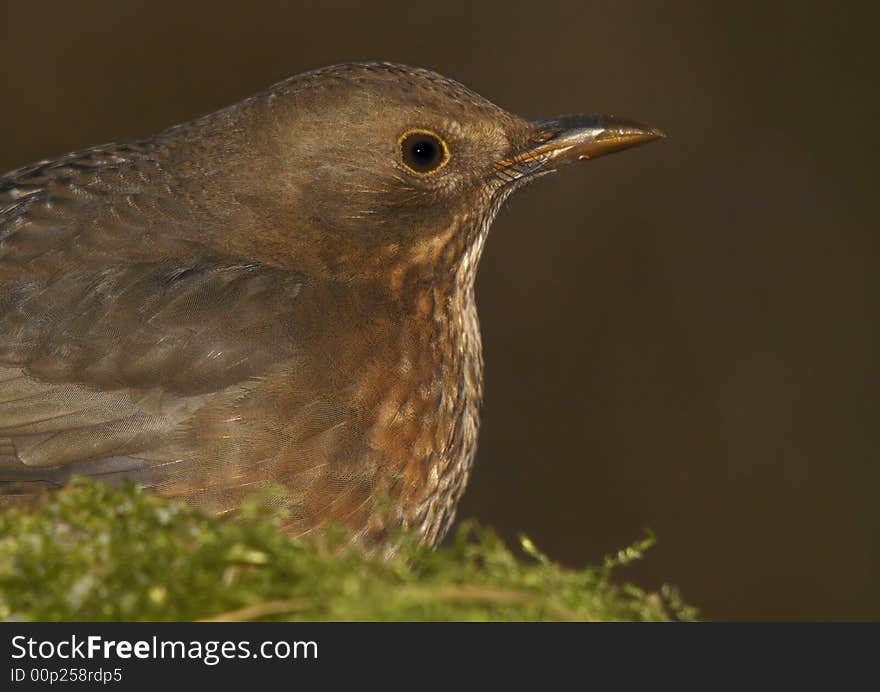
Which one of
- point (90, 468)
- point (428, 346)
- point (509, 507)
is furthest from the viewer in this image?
point (509, 507)

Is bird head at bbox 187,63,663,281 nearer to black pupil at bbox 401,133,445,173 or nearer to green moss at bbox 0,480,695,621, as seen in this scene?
black pupil at bbox 401,133,445,173

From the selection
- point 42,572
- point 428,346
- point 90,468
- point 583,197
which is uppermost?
point 583,197

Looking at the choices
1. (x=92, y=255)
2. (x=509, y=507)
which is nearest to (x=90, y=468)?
(x=92, y=255)

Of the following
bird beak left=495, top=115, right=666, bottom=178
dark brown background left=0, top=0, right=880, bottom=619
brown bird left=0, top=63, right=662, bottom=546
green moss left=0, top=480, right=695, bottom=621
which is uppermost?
dark brown background left=0, top=0, right=880, bottom=619

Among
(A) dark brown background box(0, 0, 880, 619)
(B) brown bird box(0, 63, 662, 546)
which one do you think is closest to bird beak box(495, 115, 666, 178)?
(B) brown bird box(0, 63, 662, 546)

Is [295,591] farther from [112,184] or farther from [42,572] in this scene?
[112,184]

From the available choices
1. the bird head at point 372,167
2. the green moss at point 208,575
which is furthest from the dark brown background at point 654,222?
the green moss at point 208,575

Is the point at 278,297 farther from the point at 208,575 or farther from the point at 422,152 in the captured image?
the point at 208,575
